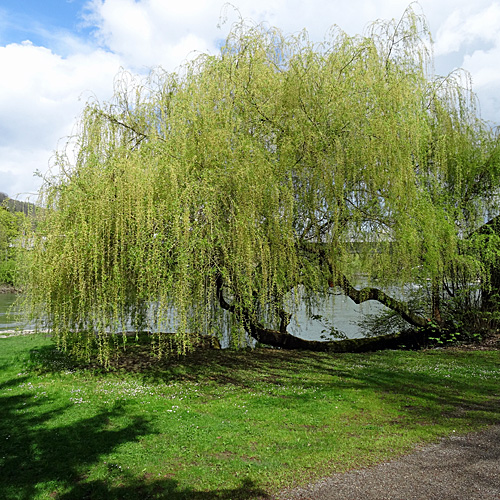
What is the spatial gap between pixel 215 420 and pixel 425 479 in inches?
101

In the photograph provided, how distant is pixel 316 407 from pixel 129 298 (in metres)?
3.49

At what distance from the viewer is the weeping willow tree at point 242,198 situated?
6270 mm

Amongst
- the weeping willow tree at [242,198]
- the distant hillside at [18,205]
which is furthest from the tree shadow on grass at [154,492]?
the distant hillside at [18,205]

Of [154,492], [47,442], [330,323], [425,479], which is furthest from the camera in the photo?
[330,323]

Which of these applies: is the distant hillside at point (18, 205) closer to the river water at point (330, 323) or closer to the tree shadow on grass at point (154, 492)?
the tree shadow on grass at point (154, 492)

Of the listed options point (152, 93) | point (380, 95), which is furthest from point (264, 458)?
point (152, 93)

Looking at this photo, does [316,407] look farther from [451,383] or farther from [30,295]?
[30,295]

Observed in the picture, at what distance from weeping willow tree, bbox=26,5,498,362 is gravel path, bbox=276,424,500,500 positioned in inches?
123

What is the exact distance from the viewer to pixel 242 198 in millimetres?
6578

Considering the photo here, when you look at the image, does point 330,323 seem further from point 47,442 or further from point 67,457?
point 67,457

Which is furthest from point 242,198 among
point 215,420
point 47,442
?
point 47,442

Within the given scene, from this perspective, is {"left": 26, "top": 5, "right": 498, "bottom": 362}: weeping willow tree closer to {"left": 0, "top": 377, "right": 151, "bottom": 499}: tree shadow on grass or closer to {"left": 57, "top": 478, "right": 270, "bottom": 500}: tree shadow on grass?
{"left": 0, "top": 377, "right": 151, "bottom": 499}: tree shadow on grass

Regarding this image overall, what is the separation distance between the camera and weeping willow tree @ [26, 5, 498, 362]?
6.27 metres

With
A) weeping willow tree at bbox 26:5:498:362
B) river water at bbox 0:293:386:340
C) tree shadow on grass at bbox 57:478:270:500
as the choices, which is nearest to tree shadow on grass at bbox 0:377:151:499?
tree shadow on grass at bbox 57:478:270:500
